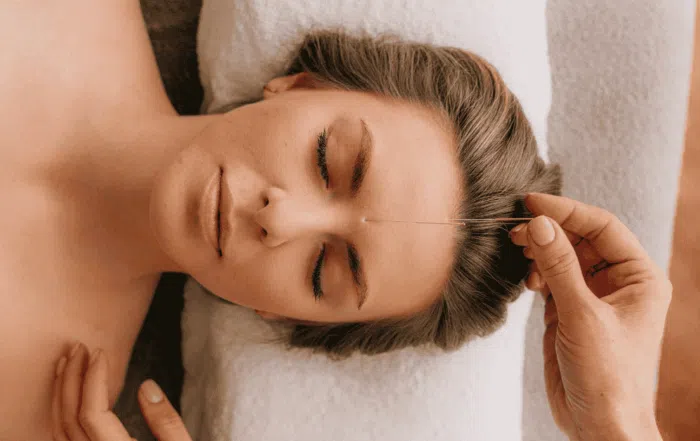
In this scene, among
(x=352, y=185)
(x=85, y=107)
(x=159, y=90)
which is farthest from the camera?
(x=159, y=90)

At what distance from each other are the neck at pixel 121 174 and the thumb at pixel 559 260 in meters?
0.76

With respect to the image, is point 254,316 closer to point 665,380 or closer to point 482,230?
point 482,230

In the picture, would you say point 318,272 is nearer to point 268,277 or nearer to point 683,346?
point 268,277

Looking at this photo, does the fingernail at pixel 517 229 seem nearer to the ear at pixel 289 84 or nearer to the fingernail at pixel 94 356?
the ear at pixel 289 84

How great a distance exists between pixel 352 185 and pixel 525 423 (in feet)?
2.97

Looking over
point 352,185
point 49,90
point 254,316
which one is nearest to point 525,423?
point 254,316

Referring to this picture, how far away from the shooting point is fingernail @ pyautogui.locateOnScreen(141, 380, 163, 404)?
1.21 meters

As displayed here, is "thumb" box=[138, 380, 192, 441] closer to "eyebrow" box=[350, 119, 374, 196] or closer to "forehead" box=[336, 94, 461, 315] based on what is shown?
"forehead" box=[336, 94, 461, 315]

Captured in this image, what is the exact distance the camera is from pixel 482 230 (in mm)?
1049

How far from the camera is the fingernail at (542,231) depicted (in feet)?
2.90

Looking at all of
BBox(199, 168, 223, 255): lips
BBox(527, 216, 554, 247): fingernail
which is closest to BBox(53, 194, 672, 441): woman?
BBox(527, 216, 554, 247): fingernail

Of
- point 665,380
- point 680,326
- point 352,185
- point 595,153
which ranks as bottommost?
point 665,380

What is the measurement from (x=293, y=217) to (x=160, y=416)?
1.96 feet

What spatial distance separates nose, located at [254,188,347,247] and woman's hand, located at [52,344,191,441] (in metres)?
0.52
